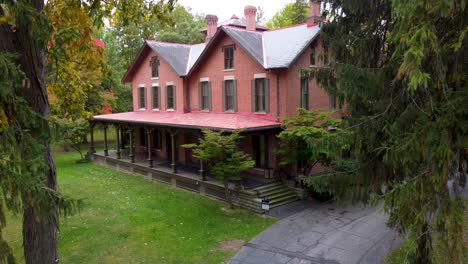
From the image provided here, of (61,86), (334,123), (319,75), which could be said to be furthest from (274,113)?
(61,86)

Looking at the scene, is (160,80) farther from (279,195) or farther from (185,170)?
(279,195)

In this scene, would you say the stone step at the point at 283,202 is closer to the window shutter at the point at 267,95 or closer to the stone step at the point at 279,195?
the stone step at the point at 279,195

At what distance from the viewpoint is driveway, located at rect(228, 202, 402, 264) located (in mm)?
11070

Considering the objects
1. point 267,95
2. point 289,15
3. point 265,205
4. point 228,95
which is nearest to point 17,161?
point 265,205

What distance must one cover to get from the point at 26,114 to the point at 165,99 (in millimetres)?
19877

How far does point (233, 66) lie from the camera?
20.3m

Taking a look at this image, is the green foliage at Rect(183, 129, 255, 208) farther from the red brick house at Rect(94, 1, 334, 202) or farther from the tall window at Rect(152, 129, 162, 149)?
the tall window at Rect(152, 129, 162, 149)

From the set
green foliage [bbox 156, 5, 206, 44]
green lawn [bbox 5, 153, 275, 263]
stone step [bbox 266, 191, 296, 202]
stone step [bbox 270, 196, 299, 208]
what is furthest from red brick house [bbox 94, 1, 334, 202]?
green foliage [bbox 156, 5, 206, 44]

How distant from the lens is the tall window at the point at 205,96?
22.0 metres

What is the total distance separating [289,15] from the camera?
163ft

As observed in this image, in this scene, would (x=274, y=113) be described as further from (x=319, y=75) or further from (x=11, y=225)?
(x=11, y=225)

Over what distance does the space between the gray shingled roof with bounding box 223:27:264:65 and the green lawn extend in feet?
25.1

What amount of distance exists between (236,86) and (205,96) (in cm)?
303

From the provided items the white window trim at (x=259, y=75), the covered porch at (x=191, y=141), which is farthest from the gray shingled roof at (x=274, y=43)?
the covered porch at (x=191, y=141)
